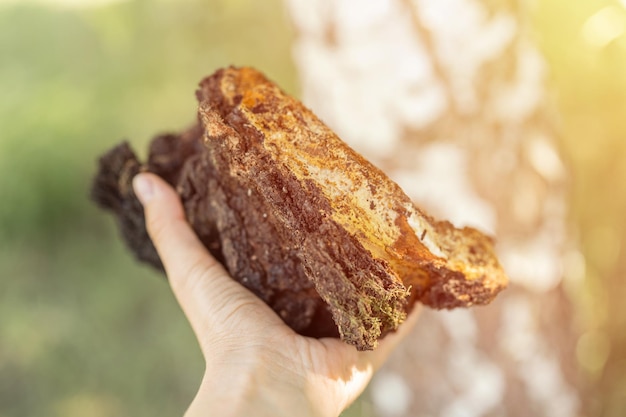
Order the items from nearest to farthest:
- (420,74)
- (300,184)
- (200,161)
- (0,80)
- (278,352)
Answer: (300,184), (278,352), (200,161), (420,74), (0,80)

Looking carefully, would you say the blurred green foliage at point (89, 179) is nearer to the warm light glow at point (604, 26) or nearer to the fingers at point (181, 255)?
the fingers at point (181, 255)

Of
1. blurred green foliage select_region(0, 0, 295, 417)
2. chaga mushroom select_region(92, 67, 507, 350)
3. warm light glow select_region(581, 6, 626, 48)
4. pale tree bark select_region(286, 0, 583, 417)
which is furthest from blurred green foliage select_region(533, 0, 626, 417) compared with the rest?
chaga mushroom select_region(92, 67, 507, 350)

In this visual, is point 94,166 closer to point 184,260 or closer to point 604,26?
point 184,260

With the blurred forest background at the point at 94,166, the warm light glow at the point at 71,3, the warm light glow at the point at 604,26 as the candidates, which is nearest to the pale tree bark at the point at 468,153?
the blurred forest background at the point at 94,166

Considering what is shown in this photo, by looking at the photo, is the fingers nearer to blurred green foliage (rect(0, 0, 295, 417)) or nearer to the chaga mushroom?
the chaga mushroom

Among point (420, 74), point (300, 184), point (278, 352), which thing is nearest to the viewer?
point (300, 184)

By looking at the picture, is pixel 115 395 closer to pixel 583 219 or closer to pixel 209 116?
pixel 209 116

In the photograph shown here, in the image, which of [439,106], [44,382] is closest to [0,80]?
[44,382]
